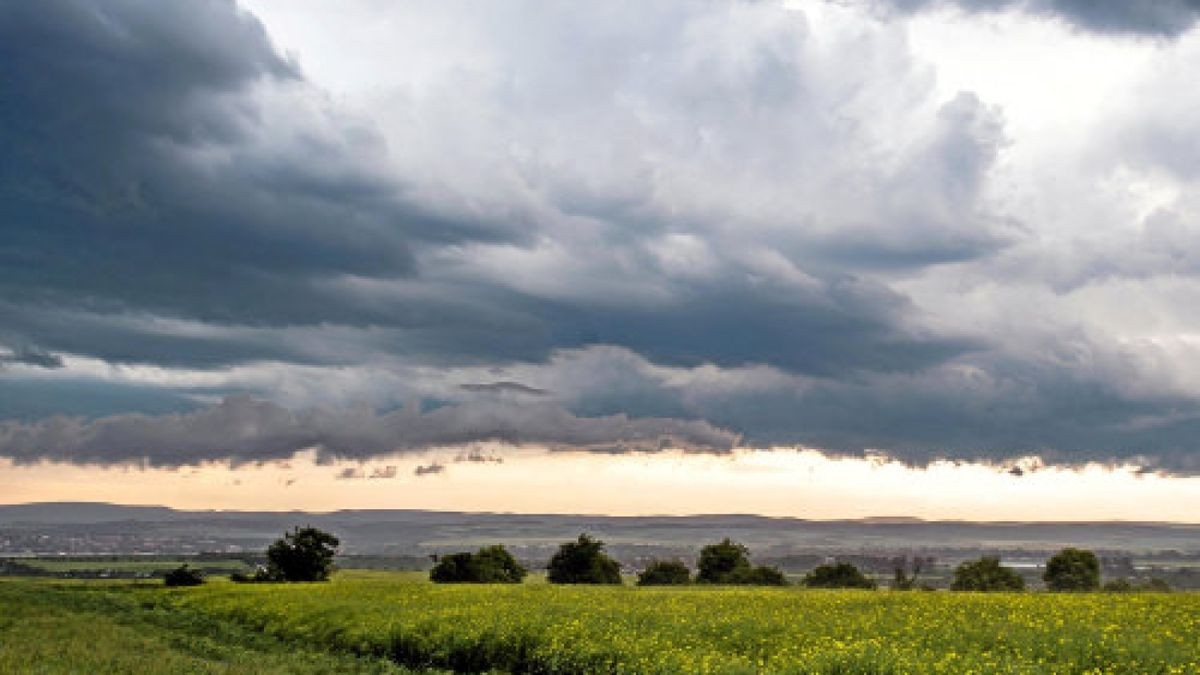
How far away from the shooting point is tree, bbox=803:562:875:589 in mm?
118500

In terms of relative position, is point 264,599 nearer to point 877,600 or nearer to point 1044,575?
point 877,600

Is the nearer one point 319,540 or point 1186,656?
point 1186,656

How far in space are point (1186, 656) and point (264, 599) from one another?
6272 cm

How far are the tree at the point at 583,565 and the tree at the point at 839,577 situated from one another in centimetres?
2335

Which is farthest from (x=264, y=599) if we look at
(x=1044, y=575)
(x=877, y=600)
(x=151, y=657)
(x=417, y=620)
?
(x=1044, y=575)

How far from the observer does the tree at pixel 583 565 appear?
401 feet

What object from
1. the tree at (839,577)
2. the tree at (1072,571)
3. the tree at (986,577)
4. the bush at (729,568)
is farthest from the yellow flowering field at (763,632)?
the tree at (1072,571)

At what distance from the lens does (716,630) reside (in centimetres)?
4188

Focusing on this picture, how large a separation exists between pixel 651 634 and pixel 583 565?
83.9m

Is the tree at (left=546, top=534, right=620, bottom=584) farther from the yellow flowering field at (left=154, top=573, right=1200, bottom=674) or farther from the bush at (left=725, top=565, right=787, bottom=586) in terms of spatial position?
the yellow flowering field at (left=154, top=573, right=1200, bottom=674)

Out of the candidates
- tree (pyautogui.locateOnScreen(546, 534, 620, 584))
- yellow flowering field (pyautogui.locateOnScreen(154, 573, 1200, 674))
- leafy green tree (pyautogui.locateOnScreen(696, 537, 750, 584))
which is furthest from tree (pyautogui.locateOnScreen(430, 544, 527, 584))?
yellow flowering field (pyautogui.locateOnScreen(154, 573, 1200, 674))

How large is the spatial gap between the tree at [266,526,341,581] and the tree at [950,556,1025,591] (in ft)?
241

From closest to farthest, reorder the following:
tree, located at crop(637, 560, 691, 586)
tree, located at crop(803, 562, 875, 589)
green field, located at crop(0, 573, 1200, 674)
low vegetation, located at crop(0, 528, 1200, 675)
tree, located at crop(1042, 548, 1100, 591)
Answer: green field, located at crop(0, 573, 1200, 674), low vegetation, located at crop(0, 528, 1200, 675), tree, located at crop(1042, 548, 1100, 591), tree, located at crop(803, 562, 875, 589), tree, located at crop(637, 560, 691, 586)

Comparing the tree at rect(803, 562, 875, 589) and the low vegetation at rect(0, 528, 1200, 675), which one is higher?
the low vegetation at rect(0, 528, 1200, 675)
